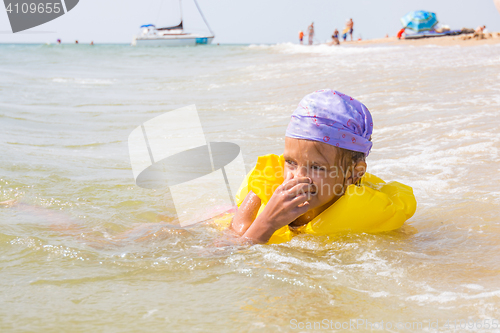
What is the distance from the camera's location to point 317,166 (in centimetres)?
243

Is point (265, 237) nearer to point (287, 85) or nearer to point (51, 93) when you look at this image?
point (287, 85)

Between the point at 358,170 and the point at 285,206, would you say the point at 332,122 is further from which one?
the point at 285,206

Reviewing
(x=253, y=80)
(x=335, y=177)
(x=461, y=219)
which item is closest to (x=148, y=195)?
(x=335, y=177)

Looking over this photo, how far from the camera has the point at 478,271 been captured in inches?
84.7

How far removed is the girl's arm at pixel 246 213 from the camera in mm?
2734

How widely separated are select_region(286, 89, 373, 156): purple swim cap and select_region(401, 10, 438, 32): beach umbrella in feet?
116

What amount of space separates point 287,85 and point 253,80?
193cm

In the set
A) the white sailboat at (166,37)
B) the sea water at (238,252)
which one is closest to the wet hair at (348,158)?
the sea water at (238,252)

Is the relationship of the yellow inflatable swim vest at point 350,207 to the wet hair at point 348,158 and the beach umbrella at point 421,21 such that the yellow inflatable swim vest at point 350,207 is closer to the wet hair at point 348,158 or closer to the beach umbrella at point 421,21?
the wet hair at point 348,158

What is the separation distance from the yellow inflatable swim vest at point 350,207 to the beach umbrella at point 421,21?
35.1 m

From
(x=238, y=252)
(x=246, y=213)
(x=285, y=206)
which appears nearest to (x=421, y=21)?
(x=246, y=213)

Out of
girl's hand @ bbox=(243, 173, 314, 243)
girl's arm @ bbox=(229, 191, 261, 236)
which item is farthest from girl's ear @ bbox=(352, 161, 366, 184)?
girl's arm @ bbox=(229, 191, 261, 236)

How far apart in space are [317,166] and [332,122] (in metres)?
0.24

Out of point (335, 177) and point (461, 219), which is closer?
point (335, 177)
